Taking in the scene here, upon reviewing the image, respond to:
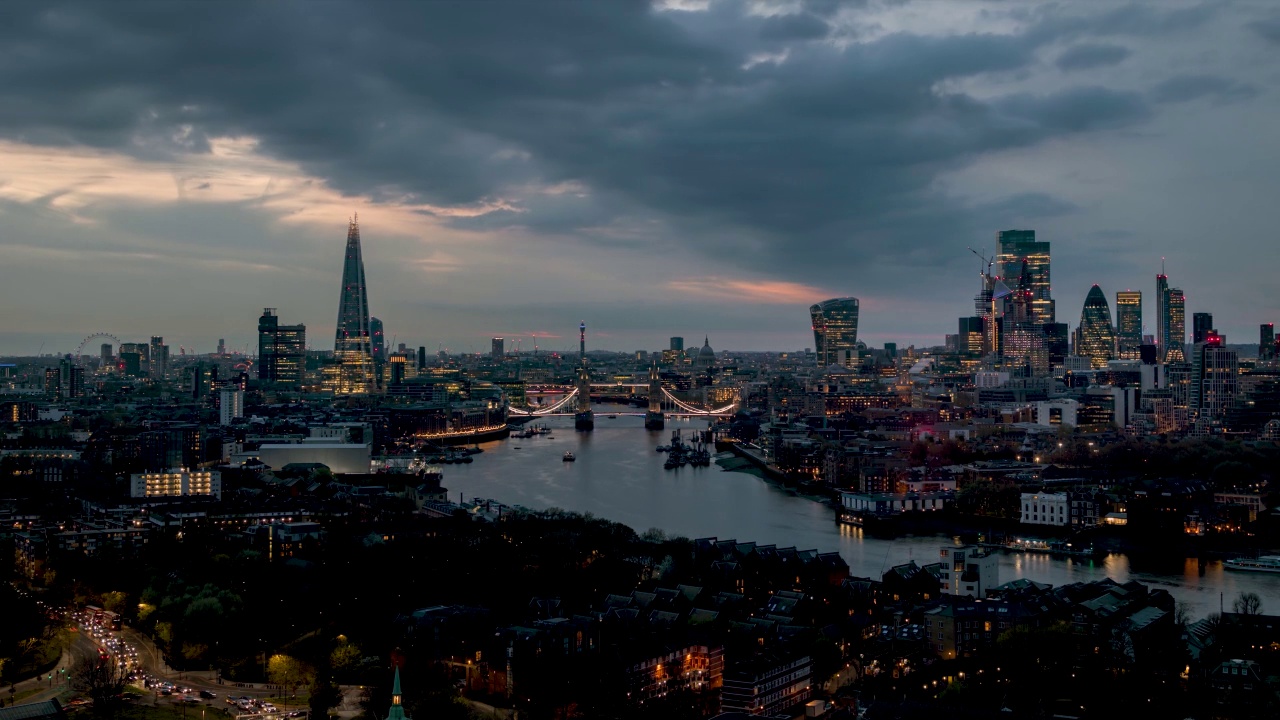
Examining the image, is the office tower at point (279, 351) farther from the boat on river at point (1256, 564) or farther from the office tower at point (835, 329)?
the boat on river at point (1256, 564)

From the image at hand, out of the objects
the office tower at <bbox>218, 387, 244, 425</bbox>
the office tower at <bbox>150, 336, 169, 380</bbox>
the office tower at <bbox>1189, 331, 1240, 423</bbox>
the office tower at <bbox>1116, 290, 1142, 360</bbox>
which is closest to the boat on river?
the office tower at <bbox>1189, 331, 1240, 423</bbox>

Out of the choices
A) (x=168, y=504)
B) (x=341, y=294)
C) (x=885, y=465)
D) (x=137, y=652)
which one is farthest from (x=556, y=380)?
(x=137, y=652)

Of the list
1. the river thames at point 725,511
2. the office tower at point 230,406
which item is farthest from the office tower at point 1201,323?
the office tower at point 230,406

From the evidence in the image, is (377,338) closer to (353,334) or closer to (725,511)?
(353,334)

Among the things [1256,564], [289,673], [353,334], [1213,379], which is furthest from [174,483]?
[353,334]

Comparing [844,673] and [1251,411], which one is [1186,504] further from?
[1251,411]

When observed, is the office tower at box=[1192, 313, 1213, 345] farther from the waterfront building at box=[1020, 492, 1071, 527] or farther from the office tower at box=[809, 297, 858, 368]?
the waterfront building at box=[1020, 492, 1071, 527]

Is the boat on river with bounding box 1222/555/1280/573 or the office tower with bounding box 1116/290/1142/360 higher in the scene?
the office tower with bounding box 1116/290/1142/360
